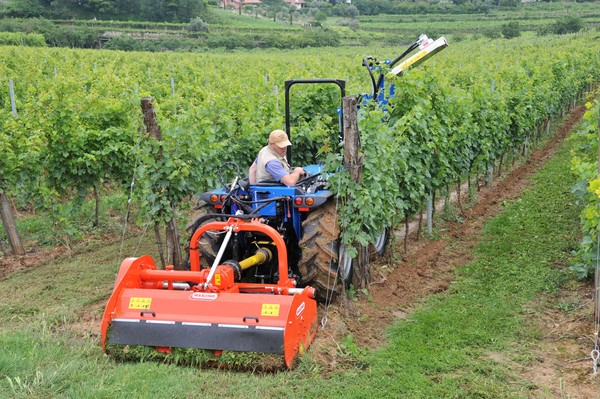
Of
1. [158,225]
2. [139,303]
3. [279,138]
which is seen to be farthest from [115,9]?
[139,303]

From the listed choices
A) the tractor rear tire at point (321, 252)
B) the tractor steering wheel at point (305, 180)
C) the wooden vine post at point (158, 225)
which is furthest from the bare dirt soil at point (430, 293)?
the wooden vine post at point (158, 225)

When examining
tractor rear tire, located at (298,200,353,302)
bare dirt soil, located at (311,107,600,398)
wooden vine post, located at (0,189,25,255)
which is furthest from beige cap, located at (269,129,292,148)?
wooden vine post, located at (0,189,25,255)

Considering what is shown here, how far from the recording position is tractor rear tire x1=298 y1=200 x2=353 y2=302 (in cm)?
622

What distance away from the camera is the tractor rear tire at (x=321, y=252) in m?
6.22

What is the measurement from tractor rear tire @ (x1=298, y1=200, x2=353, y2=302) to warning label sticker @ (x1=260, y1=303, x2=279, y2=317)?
108 centimetres

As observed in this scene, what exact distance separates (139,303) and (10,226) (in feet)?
14.2

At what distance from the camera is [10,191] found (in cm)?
880

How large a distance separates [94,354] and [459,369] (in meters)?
2.94

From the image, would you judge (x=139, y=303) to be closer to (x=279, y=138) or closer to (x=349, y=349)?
(x=349, y=349)

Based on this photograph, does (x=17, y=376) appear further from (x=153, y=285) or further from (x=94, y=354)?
(x=153, y=285)

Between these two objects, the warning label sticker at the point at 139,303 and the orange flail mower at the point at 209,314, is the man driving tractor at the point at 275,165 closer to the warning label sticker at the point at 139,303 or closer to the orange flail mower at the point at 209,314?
the orange flail mower at the point at 209,314

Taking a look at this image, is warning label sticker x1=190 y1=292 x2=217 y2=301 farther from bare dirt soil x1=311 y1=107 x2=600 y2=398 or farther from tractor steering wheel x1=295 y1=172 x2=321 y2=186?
tractor steering wheel x1=295 y1=172 x2=321 y2=186

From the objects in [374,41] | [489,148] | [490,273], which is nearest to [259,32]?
[374,41]

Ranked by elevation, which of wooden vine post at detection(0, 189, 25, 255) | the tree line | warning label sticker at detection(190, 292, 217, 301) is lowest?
wooden vine post at detection(0, 189, 25, 255)
